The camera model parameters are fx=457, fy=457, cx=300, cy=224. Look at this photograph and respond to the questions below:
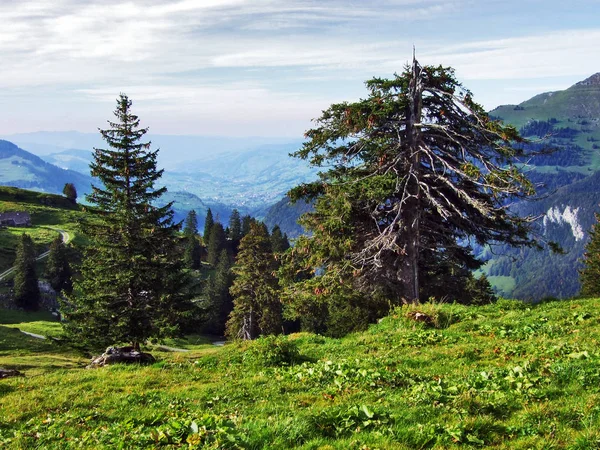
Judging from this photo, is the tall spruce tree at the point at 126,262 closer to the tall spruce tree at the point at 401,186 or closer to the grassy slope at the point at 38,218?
the tall spruce tree at the point at 401,186

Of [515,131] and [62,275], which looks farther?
[62,275]

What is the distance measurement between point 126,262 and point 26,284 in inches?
2023

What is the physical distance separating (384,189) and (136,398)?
47.6 feet

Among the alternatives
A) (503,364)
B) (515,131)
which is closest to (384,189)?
(515,131)

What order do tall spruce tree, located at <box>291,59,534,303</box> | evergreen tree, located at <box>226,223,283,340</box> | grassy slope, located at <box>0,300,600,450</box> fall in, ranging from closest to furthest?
grassy slope, located at <box>0,300,600,450</box> < tall spruce tree, located at <box>291,59,534,303</box> < evergreen tree, located at <box>226,223,283,340</box>

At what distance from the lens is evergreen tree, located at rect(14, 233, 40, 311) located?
70.6 m

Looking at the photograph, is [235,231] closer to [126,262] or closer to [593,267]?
[593,267]

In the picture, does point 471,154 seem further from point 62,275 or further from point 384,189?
point 62,275

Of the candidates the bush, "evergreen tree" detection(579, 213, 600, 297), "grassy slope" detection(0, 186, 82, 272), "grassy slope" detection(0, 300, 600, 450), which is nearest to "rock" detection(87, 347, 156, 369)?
"grassy slope" detection(0, 300, 600, 450)

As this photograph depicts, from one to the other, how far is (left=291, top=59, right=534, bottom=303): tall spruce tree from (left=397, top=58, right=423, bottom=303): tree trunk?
0.16ft

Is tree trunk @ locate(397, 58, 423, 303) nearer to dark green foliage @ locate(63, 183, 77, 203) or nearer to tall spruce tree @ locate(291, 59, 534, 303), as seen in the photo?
tall spruce tree @ locate(291, 59, 534, 303)

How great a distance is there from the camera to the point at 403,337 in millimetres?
14625

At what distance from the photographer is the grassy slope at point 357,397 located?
6582 mm

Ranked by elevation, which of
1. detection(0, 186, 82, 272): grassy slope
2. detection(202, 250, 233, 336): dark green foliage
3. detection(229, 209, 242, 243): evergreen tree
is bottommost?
detection(202, 250, 233, 336): dark green foliage
